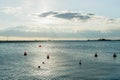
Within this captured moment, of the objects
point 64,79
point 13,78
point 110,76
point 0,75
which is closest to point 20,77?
point 13,78

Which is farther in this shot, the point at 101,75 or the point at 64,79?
the point at 101,75

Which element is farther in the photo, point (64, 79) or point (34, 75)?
point (34, 75)

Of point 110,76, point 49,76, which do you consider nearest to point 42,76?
point 49,76

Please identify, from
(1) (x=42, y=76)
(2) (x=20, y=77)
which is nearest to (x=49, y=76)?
(1) (x=42, y=76)

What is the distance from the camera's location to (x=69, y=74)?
68.5 metres

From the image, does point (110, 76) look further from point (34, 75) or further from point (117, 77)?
point (34, 75)

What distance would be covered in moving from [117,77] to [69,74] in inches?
467

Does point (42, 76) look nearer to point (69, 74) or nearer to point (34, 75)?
point (34, 75)

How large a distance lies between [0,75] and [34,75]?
8124 millimetres

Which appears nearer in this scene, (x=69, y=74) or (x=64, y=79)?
(x=64, y=79)

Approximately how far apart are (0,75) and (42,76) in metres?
10.2

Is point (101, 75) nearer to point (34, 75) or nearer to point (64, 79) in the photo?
point (64, 79)

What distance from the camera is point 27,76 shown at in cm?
6544

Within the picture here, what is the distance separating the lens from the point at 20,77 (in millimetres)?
63938
